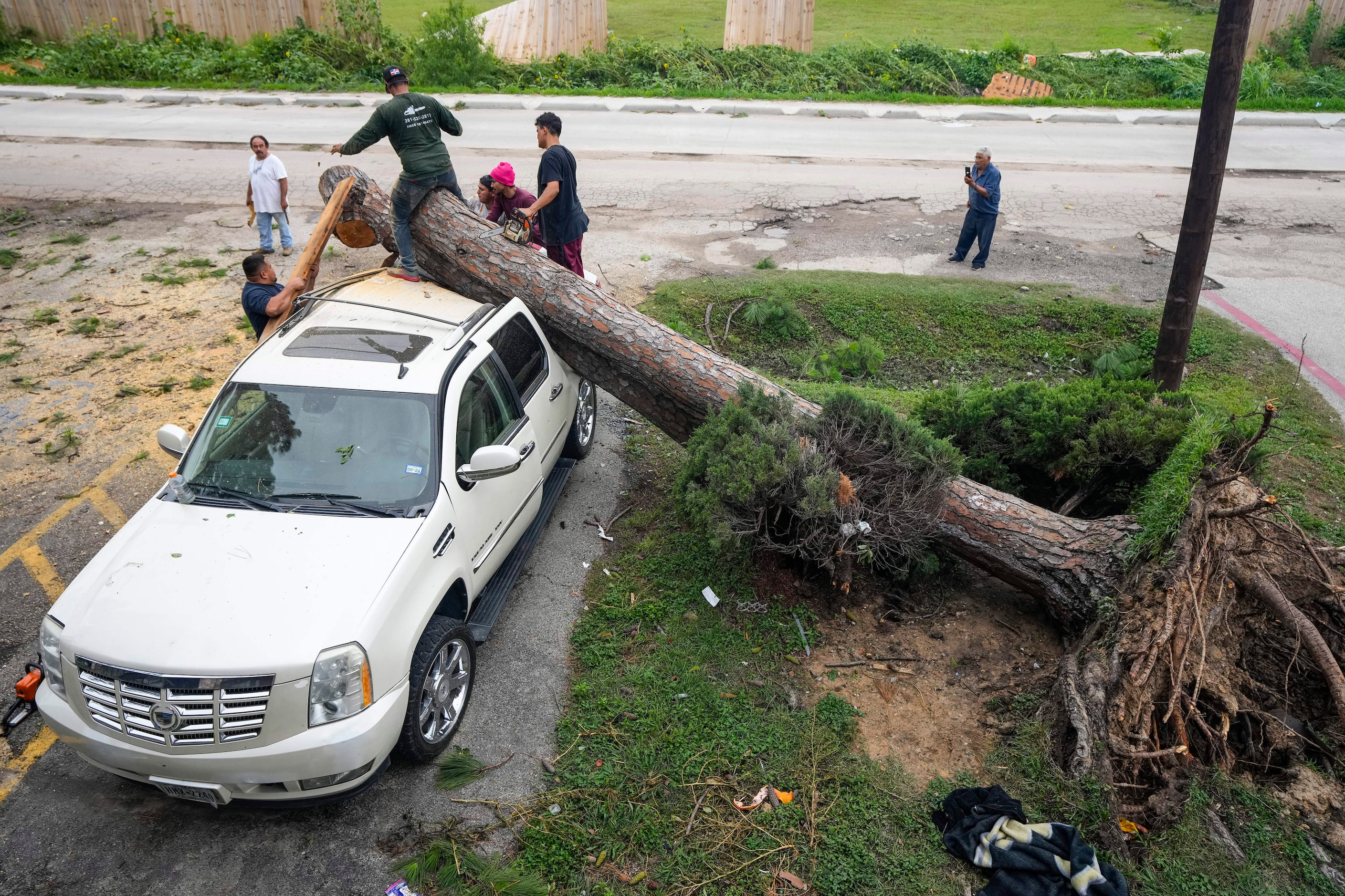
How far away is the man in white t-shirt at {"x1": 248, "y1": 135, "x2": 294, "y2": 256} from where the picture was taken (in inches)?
420

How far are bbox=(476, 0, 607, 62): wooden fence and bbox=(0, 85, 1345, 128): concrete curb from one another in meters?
2.74

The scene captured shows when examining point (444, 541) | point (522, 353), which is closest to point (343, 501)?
point (444, 541)

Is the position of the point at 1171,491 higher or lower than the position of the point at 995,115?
lower

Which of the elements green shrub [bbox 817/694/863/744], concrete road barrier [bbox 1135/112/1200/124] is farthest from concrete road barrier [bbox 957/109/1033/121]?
green shrub [bbox 817/694/863/744]

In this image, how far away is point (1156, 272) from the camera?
11.5 meters

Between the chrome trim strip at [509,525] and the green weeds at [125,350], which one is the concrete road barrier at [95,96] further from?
the chrome trim strip at [509,525]

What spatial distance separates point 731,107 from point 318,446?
53.7 ft

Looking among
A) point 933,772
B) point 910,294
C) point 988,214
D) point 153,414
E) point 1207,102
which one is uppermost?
point 1207,102

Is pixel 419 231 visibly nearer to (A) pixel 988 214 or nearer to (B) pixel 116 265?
→ (B) pixel 116 265

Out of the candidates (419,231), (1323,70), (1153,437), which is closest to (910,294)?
(1153,437)

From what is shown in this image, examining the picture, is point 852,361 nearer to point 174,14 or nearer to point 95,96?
point 95,96

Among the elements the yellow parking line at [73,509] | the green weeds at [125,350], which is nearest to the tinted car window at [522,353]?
the yellow parking line at [73,509]

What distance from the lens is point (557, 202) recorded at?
27.7 feet

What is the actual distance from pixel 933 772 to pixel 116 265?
37.6 ft
